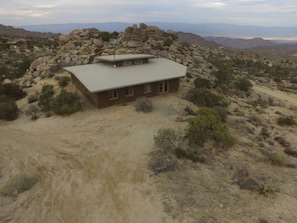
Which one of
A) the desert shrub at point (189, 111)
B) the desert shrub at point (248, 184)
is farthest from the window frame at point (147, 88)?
the desert shrub at point (248, 184)

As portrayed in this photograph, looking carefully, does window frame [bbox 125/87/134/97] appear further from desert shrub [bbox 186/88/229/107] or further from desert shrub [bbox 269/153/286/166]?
desert shrub [bbox 269/153/286/166]

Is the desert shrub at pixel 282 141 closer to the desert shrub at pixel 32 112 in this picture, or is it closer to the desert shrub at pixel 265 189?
the desert shrub at pixel 265 189

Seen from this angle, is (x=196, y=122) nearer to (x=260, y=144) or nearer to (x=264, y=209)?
(x=260, y=144)

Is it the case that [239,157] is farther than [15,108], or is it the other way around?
[15,108]

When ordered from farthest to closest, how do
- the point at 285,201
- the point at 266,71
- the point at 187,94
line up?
1. the point at 266,71
2. the point at 187,94
3. the point at 285,201

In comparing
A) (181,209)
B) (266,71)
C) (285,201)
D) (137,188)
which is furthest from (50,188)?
(266,71)

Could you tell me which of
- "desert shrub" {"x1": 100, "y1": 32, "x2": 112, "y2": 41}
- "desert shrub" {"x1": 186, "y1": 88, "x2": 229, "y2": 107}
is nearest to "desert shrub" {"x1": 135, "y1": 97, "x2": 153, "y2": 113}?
"desert shrub" {"x1": 186, "y1": 88, "x2": 229, "y2": 107}

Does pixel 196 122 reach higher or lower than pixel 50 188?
higher

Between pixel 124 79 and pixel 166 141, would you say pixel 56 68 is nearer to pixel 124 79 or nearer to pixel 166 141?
pixel 124 79
